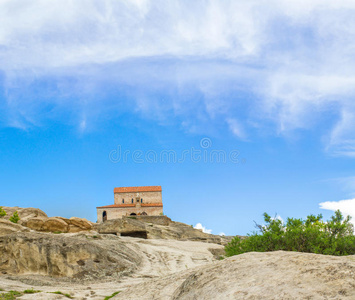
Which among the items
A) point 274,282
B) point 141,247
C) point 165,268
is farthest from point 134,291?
point 141,247

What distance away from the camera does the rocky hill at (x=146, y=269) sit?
5.67 meters

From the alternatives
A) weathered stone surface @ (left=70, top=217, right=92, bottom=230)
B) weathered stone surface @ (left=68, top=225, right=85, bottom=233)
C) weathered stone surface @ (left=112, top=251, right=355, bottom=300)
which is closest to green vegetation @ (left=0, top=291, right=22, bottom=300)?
weathered stone surface @ (left=112, top=251, right=355, bottom=300)

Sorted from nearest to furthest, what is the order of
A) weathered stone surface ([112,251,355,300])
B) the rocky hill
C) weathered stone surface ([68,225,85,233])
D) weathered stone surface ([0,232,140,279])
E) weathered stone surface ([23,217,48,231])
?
weathered stone surface ([112,251,355,300]) < the rocky hill < weathered stone surface ([0,232,140,279]) < weathered stone surface ([23,217,48,231]) < weathered stone surface ([68,225,85,233])

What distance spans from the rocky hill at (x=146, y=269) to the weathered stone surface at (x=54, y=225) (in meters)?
0.12

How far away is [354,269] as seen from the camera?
5500 mm

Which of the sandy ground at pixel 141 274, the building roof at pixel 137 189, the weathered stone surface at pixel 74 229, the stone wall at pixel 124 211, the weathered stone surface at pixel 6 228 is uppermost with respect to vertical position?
the building roof at pixel 137 189

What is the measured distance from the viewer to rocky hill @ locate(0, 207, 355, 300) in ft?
18.6

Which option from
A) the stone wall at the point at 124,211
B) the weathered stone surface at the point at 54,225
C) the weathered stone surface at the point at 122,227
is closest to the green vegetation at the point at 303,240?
the weathered stone surface at the point at 122,227

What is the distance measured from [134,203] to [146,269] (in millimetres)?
61874

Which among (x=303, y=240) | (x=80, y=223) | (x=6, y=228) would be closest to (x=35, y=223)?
(x=80, y=223)

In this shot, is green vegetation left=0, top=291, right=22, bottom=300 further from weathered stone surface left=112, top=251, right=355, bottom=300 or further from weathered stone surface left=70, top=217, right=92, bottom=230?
weathered stone surface left=70, top=217, right=92, bottom=230

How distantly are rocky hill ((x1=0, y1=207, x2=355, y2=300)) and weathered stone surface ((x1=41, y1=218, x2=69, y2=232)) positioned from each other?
117mm

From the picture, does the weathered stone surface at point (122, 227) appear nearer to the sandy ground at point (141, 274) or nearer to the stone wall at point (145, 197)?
the sandy ground at point (141, 274)

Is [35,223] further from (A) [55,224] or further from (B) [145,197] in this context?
(B) [145,197]
